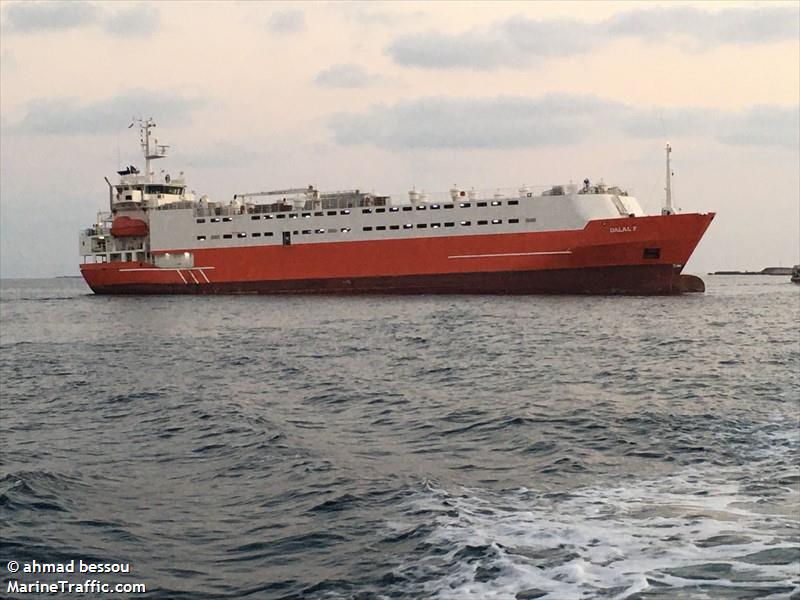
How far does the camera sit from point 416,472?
8.45 m

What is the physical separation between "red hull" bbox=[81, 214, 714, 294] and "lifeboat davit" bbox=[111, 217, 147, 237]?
2.07 m

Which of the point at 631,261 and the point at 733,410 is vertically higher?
the point at 631,261

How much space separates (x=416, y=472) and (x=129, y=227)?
1783 inches

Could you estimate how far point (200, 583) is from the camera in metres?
5.61

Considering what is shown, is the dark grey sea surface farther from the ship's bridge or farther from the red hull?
the ship's bridge

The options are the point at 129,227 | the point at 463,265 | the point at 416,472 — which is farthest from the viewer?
the point at 129,227

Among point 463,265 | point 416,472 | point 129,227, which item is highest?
point 129,227

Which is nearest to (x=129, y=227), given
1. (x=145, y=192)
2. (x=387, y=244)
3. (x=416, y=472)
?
(x=145, y=192)

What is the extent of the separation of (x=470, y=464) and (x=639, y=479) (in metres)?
1.87

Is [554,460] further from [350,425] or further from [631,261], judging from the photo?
[631,261]

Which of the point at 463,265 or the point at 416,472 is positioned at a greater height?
the point at 463,265

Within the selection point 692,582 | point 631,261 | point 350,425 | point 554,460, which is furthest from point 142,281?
point 692,582

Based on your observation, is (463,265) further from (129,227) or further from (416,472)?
(416,472)

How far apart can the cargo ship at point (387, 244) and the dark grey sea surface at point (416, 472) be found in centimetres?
2030
